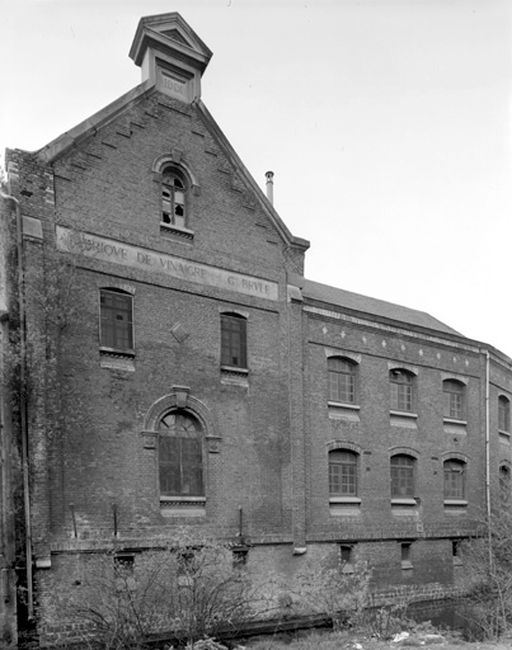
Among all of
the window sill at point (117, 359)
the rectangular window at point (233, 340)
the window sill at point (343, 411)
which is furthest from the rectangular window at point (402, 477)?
the window sill at point (117, 359)

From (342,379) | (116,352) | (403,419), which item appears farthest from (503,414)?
(116,352)

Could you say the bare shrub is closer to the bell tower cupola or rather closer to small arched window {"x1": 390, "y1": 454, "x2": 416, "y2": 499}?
small arched window {"x1": 390, "y1": 454, "x2": 416, "y2": 499}

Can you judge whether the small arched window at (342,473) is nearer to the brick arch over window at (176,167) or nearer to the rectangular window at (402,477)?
the rectangular window at (402,477)

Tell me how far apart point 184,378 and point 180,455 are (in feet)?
6.42

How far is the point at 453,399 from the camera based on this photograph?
24953mm

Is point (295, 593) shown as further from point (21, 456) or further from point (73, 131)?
point (73, 131)

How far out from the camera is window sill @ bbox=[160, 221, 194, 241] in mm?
17281

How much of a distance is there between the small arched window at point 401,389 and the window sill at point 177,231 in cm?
901

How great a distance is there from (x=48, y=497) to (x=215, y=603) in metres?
4.20

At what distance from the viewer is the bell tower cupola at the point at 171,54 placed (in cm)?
1778

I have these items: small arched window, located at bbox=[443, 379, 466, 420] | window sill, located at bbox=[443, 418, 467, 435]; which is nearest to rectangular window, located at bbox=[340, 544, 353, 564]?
window sill, located at bbox=[443, 418, 467, 435]

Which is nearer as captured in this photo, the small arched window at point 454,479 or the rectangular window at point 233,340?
the rectangular window at point 233,340

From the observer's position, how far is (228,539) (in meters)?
17.0

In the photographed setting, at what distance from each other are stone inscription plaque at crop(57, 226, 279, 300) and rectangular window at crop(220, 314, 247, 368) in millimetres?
836
